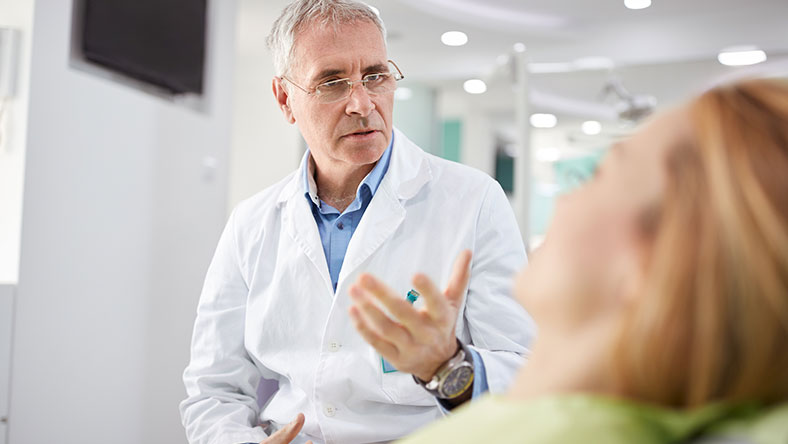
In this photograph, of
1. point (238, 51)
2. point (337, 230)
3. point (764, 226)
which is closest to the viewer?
point (764, 226)

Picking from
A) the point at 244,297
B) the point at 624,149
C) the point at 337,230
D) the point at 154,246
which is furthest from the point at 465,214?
the point at 154,246

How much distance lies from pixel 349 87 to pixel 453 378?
0.78 metres

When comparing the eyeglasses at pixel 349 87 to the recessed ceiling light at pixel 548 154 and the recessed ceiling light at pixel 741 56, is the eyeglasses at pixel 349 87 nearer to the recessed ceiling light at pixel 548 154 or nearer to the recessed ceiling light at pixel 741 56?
the recessed ceiling light at pixel 548 154

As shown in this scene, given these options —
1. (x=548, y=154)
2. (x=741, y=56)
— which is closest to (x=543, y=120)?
(x=548, y=154)

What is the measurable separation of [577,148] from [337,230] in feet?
10.4

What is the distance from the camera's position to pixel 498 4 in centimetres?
443

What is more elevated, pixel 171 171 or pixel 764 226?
pixel 171 171

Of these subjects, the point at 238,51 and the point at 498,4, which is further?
the point at 238,51

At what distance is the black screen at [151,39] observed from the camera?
2750 mm

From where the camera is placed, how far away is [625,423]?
503 millimetres

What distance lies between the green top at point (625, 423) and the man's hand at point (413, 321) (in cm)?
25

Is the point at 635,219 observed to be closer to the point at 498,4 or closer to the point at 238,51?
the point at 498,4

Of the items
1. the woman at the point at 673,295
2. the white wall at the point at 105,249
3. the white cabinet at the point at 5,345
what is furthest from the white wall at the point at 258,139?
the woman at the point at 673,295

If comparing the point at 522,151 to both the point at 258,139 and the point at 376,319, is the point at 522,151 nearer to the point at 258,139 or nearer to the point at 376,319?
the point at 258,139
